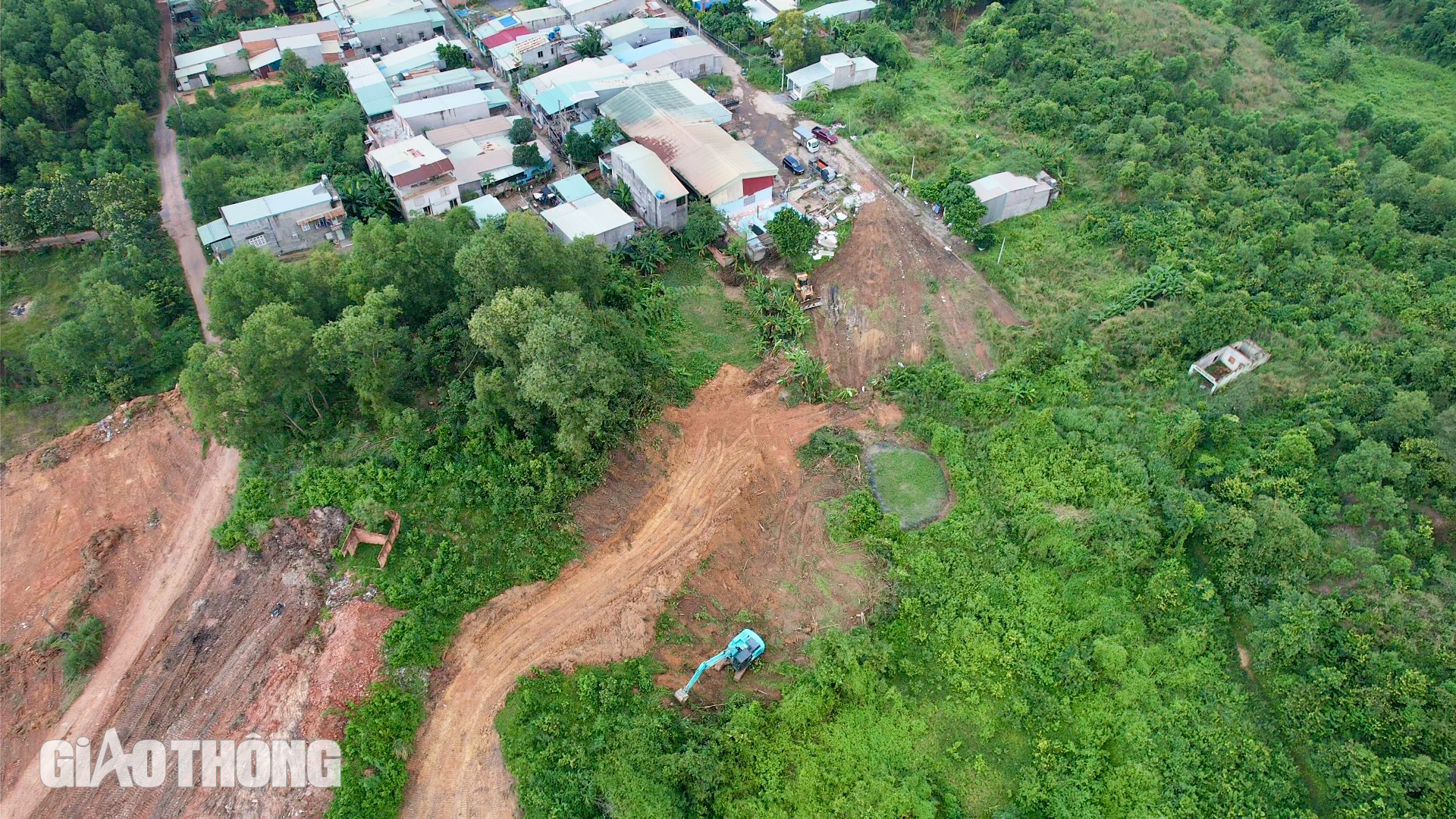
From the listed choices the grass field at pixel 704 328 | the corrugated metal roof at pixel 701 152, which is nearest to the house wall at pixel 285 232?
the corrugated metal roof at pixel 701 152

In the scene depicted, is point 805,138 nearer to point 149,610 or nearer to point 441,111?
point 441,111

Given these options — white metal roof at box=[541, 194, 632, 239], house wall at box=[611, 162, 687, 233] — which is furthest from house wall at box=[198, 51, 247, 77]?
house wall at box=[611, 162, 687, 233]

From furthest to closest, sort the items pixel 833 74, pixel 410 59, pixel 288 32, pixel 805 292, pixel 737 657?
pixel 288 32, pixel 410 59, pixel 833 74, pixel 805 292, pixel 737 657

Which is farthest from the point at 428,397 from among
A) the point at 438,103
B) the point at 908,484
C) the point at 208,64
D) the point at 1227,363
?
the point at 208,64

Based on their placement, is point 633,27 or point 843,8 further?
point 843,8

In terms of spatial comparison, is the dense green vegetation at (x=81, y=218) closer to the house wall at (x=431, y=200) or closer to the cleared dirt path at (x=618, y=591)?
the house wall at (x=431, y=200)

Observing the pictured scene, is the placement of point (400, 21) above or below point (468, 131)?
above

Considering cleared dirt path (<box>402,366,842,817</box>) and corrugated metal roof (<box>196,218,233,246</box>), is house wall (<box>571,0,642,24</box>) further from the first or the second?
cleared dirt path (<box>402,366,842,817</box>)

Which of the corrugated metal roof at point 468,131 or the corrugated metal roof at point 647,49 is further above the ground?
the corrugated metal roof at point 647,49
